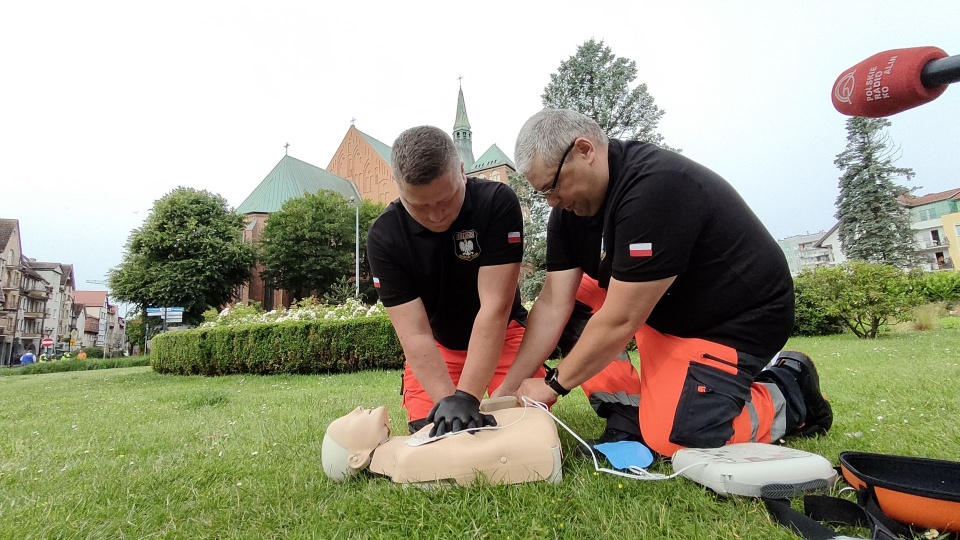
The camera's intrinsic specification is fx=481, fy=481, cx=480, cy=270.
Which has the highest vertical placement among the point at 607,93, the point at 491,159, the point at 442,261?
the point at 491,159

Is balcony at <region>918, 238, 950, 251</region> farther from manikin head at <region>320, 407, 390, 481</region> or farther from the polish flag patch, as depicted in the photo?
manikin head at <region>320, 407, 390, 481</region>

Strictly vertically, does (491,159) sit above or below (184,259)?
above

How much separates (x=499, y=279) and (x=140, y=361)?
27010mm

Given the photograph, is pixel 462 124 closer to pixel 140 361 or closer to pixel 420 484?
pixel 140 361

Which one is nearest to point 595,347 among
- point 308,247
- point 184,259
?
point 184,259

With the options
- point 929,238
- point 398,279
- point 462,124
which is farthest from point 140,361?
point 929,238

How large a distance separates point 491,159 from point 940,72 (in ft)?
151

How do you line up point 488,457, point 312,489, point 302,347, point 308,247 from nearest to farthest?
point 488,457 < point 312,489 < point 302,347 < point 308,247

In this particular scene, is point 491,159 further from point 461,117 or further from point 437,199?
point 437,199

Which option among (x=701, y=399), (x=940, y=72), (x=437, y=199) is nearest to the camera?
Answer: (x=940, y=72)

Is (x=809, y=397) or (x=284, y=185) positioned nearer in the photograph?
(x=809, y=397)

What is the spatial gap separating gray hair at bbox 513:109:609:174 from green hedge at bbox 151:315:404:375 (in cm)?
613

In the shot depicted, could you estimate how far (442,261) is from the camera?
251 cm

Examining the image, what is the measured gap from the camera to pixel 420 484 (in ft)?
5.36
